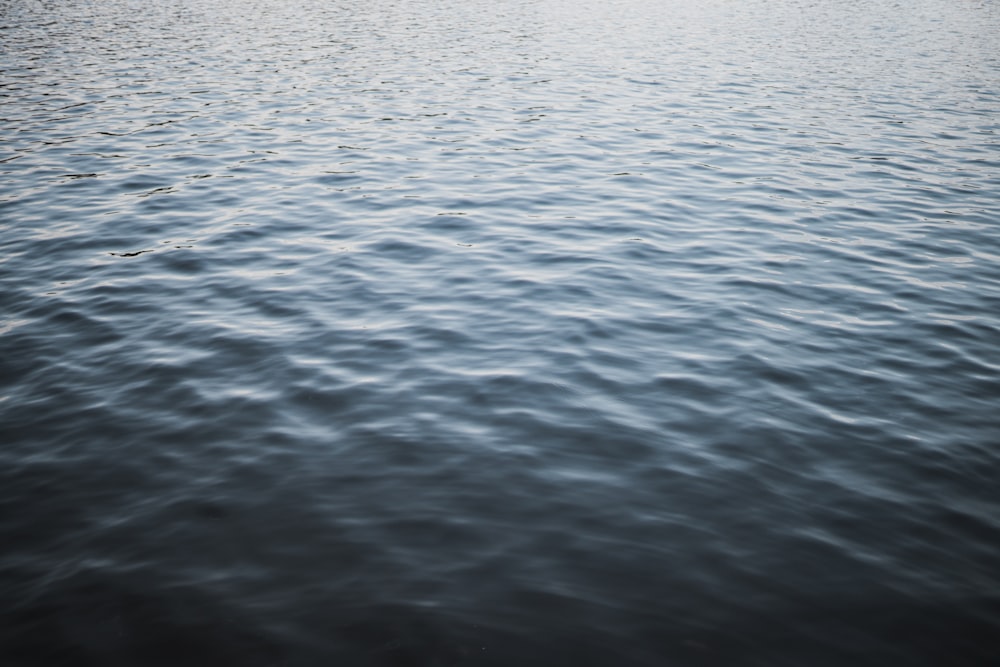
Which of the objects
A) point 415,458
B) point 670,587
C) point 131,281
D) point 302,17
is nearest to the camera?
point 670,587

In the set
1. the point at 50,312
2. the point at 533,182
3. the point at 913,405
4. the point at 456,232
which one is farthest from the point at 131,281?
the point at 913,405

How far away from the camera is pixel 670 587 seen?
6359 millimetres

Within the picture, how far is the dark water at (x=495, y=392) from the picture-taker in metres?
6.08

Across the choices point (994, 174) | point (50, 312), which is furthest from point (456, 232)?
point (994, 174)

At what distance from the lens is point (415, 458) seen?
804 cm

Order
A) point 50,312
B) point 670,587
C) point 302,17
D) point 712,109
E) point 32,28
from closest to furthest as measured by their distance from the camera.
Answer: point 670,587, point 50,312, point 712,109, point 32,28, point 302,17

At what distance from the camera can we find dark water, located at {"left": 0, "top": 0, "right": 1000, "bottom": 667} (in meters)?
6.08

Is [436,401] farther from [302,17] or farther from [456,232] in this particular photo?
[302,17]

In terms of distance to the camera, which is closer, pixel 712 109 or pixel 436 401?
pixel 436 401

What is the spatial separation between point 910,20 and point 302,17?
36853mm

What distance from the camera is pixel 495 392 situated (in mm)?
9352

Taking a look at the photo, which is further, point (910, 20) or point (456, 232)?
point (910, 20)

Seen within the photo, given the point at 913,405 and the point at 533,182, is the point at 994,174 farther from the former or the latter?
the point at 913,405

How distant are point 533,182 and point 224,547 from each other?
12.7 metres
